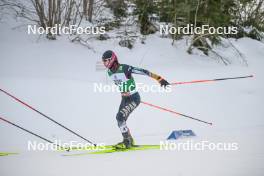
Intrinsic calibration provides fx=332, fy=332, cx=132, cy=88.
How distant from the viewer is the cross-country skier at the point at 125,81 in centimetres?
602

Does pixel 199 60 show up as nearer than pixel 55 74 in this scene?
No

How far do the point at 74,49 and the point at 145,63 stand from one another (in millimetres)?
2563

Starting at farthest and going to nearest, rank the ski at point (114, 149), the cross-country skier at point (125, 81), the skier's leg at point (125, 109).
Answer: the ski at point (114, 149), the skier's leg at point (125, 109), the cross-country skier at point (125, 81)

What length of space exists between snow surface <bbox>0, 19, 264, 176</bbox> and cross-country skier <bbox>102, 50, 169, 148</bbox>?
0.67 metres

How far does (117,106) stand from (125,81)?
2.92 meters

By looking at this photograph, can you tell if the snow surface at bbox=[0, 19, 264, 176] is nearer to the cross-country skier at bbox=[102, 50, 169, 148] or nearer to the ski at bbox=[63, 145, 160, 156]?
the ski at bbox=[63, 145, 160, 156]

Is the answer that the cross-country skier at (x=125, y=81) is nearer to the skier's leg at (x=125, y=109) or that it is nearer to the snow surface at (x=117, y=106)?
the skier's leg at (x=125, y=109)

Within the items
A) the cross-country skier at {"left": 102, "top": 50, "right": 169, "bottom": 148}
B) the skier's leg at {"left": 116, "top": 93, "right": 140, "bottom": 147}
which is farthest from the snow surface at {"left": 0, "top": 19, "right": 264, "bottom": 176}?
the cross-country skier at {"left": 102, "top": 50, "right": 169, "bottom": 148}

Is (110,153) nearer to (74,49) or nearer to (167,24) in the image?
(74,49)

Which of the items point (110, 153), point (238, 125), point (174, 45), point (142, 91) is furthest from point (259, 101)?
point (110, 153)

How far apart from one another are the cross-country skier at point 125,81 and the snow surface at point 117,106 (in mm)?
670

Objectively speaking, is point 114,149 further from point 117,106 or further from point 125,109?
point 117,106

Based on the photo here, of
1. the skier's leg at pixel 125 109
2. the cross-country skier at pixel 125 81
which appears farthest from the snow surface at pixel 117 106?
the cross-country skier at pixel 125 81

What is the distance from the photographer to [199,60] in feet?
42.0
